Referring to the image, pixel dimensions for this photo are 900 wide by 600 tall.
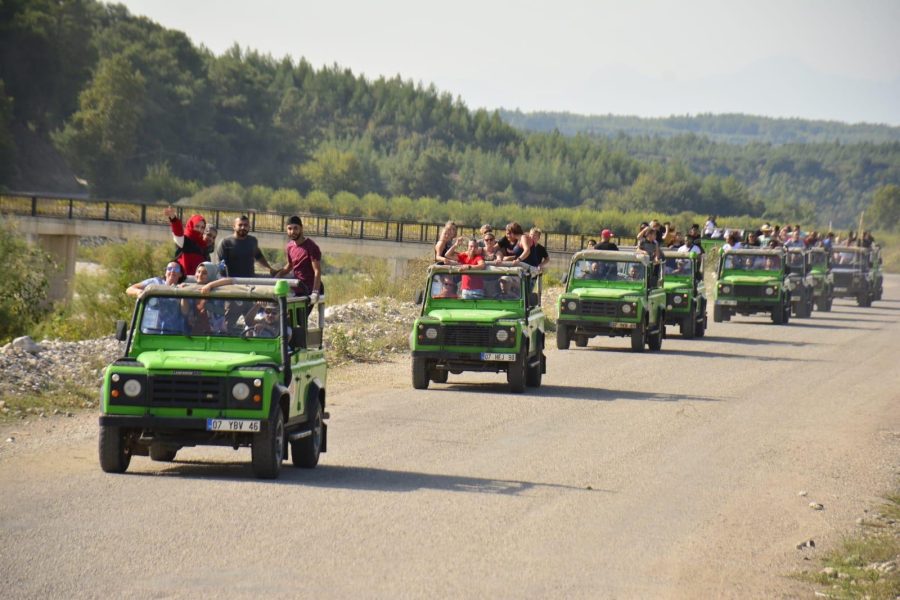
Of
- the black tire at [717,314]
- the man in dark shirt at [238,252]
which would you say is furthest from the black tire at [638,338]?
the man in dark shirt at [238,252]

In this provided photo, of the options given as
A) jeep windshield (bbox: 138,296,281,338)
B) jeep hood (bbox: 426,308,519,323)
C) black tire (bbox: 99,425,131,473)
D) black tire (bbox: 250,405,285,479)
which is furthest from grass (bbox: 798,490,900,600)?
jeep hood (bbox: 426,308,519,323)

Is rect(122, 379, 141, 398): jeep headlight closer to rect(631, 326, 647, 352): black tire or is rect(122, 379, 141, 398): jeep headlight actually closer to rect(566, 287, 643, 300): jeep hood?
rect(566, 287, 643, 300): jeep hood

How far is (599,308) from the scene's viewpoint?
28359mm

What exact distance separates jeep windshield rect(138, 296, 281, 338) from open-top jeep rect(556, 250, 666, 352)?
15.2m

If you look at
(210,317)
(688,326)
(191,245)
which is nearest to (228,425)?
(210,317)

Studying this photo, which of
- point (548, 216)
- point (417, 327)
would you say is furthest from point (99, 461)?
point (548, 216)

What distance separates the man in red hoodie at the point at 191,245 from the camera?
16.3 meters

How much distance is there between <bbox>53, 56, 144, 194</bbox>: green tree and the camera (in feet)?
343

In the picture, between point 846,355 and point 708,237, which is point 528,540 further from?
point 708,237

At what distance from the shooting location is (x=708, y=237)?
155 feet

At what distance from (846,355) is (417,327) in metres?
13.4

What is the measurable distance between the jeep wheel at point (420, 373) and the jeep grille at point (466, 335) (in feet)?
1.71

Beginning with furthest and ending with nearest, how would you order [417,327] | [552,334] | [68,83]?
1. [68,83]
2. [552,334]
3. [417,327]

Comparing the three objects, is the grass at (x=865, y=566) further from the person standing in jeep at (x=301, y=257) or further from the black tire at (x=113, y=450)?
the person standing in jeep at (x=301, y=257)
